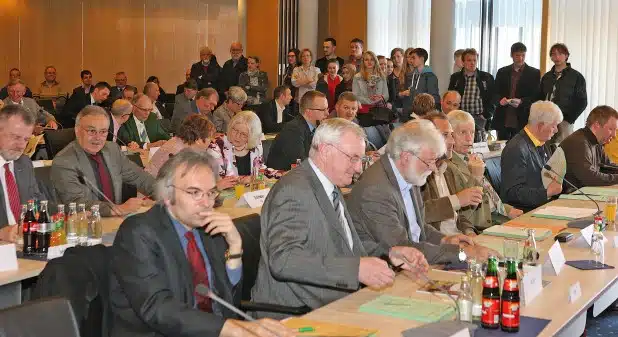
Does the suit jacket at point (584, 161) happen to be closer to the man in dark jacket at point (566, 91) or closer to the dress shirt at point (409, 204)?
the dress shirt at point (409, 204)

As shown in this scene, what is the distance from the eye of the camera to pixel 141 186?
5680 mm

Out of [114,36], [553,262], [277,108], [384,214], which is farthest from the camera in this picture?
[114,36]

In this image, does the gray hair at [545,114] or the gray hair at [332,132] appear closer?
the gray hair at [332,132]

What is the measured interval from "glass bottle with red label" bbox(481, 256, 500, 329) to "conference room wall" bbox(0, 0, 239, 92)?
505 inches

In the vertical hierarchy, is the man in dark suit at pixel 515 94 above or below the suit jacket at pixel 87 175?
above

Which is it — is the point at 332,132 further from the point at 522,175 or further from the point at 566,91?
the point at 566,91

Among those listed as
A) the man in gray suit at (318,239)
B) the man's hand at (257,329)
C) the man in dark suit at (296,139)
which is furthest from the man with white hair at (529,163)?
the man's hand at (257,329)

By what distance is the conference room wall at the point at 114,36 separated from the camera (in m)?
14.9

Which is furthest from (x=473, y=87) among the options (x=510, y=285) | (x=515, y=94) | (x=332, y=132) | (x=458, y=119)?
(x=510, y=285)

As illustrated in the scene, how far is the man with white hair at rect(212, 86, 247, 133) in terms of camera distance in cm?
1002

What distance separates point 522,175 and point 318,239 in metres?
3.34

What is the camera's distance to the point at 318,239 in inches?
133

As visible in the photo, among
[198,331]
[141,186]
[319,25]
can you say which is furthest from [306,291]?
[319,25]

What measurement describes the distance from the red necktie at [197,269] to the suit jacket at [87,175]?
1916 mm
